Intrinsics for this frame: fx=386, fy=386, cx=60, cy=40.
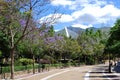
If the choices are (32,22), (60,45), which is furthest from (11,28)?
(60,45)

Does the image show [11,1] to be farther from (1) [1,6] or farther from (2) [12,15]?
(1) [1,6]

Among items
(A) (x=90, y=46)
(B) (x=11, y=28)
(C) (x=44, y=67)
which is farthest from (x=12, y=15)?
(A) (x=90, y=46)

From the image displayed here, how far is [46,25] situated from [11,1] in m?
4.30

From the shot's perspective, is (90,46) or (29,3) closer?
(29,3)

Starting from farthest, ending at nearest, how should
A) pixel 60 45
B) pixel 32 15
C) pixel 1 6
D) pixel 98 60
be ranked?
1. pixel 98 60
2. pixel 60 45
3. pixel 32 15
4. pixel 1 6

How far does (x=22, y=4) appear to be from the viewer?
28.7m

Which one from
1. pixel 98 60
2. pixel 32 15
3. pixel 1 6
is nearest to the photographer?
pixel 1 6

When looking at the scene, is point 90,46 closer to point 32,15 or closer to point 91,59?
point 91,59

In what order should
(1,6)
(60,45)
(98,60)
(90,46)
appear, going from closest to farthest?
(1,6)
(60,45)
(90,46)
(98,60)

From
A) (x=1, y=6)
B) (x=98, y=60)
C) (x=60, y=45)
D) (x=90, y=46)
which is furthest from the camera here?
(x=98, y=60)

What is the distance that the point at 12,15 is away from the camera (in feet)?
95.7

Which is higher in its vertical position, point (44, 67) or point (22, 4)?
point (22, 4)

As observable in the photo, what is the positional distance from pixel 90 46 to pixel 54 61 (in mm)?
30060

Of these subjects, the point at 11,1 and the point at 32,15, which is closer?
the point at 11,1
